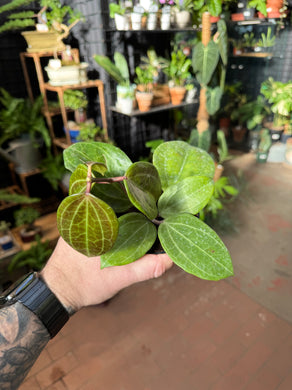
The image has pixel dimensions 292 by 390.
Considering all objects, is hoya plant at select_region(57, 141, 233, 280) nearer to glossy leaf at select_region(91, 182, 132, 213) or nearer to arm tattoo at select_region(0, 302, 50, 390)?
glossy leaf at select_region(91, 182, 132, 213)

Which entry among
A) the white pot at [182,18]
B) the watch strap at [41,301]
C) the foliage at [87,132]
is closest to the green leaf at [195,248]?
the watch strap at [41,301]

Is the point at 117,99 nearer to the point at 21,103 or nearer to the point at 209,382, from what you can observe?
the point at 21,103

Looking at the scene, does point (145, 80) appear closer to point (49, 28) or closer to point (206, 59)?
point (206, 59)

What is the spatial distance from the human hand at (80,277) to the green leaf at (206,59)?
1993 mm

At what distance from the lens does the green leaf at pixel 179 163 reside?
24.4 inches

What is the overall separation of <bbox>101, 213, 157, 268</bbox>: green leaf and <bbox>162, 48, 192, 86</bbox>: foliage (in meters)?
2.26

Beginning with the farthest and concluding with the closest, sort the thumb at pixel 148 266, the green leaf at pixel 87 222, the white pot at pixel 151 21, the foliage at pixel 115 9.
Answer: the white pot at pixel 151 21 < the foliage at pixel 115 9 < the thumb at pixel 148 266 < the green leaf at pixel 87 222

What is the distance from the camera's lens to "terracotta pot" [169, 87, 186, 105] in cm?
256

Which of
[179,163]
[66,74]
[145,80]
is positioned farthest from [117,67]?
[179,163]

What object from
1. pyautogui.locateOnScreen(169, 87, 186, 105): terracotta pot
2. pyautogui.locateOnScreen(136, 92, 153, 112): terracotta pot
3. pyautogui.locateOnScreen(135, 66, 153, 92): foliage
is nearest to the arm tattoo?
pyautogui.locateOnScreen(136, 92, 153, 112): terracotta pot

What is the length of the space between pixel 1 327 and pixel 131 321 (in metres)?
1.19

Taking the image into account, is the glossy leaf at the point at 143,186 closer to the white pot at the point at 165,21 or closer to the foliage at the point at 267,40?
the white pot at the point at 165,21

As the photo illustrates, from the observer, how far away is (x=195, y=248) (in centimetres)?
50

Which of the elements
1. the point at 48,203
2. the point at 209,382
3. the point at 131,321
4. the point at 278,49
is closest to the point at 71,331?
the point at 131,321
